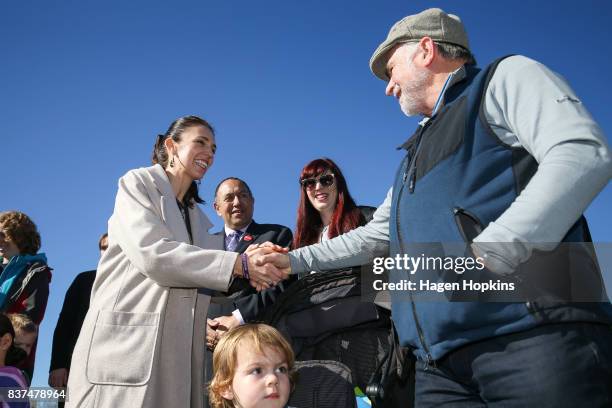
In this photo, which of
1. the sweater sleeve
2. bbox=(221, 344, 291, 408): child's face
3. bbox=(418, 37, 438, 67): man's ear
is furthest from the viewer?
bbox=(221, 344, 291, 408): child's face

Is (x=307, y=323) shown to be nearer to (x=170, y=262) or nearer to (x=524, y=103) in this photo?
(x=170, y=262)

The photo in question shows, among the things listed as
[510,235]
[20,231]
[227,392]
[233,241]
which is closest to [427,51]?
[510,235]

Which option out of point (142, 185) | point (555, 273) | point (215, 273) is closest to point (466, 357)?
point (555, 273)

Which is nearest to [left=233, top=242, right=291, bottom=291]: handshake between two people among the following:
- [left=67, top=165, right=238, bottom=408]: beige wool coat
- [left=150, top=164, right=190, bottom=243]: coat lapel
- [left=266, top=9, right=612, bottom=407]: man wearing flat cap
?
[left=67, top=165, right=238, bottom=408]: beige wool coat

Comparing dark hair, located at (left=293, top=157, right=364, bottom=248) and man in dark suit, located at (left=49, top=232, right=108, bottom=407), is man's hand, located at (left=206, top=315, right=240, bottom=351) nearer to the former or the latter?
A: dark hair, located at (left=293, top=157, right=364, bottom=248)

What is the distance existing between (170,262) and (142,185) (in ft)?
2.10

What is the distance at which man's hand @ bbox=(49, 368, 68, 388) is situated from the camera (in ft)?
18.5

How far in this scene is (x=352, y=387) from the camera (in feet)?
9.78

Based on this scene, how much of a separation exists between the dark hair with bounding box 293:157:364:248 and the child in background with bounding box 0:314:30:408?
8.20 feet

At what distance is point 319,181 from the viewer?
5066 millimetres

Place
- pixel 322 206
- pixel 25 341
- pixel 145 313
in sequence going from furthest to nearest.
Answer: pixel 25 341
pixel 322 206
pixel 145 313

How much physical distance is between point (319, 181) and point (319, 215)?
293 mm

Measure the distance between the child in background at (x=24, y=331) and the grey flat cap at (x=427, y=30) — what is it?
4388mm

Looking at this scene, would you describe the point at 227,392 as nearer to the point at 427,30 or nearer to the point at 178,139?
the point at 178,139
